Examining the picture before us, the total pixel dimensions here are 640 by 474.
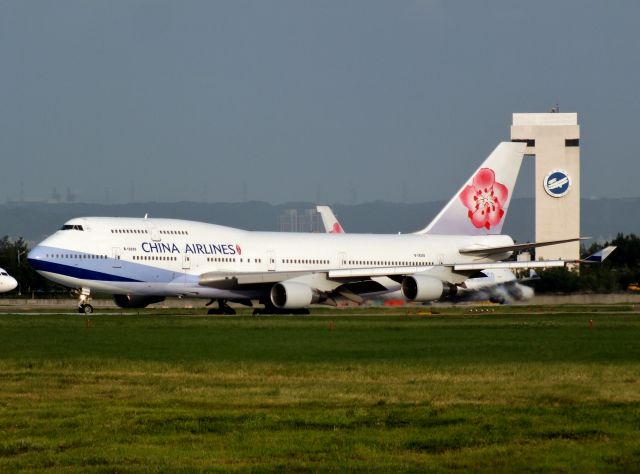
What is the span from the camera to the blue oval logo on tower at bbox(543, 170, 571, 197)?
16062cm

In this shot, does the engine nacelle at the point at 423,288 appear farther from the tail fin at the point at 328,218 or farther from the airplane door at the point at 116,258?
the tail fin at the point at 328,218

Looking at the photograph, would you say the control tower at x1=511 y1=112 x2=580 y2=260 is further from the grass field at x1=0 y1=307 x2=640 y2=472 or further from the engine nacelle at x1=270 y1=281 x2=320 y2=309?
the grass field at x1=0 y1=307 x2=640 y2=472

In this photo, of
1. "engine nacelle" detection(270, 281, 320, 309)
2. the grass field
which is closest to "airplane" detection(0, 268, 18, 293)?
"engine nacelle" detection(270, 281, 320, 309)

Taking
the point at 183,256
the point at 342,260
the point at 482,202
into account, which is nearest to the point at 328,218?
the point at 482,202

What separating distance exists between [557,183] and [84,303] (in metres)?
108

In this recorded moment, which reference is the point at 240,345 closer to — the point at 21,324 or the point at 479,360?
the point at 479,360

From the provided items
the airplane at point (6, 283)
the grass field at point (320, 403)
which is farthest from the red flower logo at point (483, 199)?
the grass field at point (320, 403)

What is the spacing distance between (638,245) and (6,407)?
114 meters

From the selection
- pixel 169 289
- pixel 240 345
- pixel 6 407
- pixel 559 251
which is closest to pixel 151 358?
pixel 240 345

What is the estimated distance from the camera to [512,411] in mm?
20719

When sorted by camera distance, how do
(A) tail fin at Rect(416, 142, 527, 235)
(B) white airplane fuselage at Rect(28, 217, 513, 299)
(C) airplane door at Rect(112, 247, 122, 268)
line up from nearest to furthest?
(B) white airplane fuselage at Rect(28, 217, 513, 299) < (C) airplane door at Rect(112, 247, 122, 268) < (A) tail fin at Rect(416, 142, 527, 235)

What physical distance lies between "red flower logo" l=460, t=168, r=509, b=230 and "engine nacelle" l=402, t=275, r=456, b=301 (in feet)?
35.3

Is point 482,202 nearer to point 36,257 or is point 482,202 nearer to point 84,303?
point 84,303

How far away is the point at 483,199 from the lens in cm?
7356
